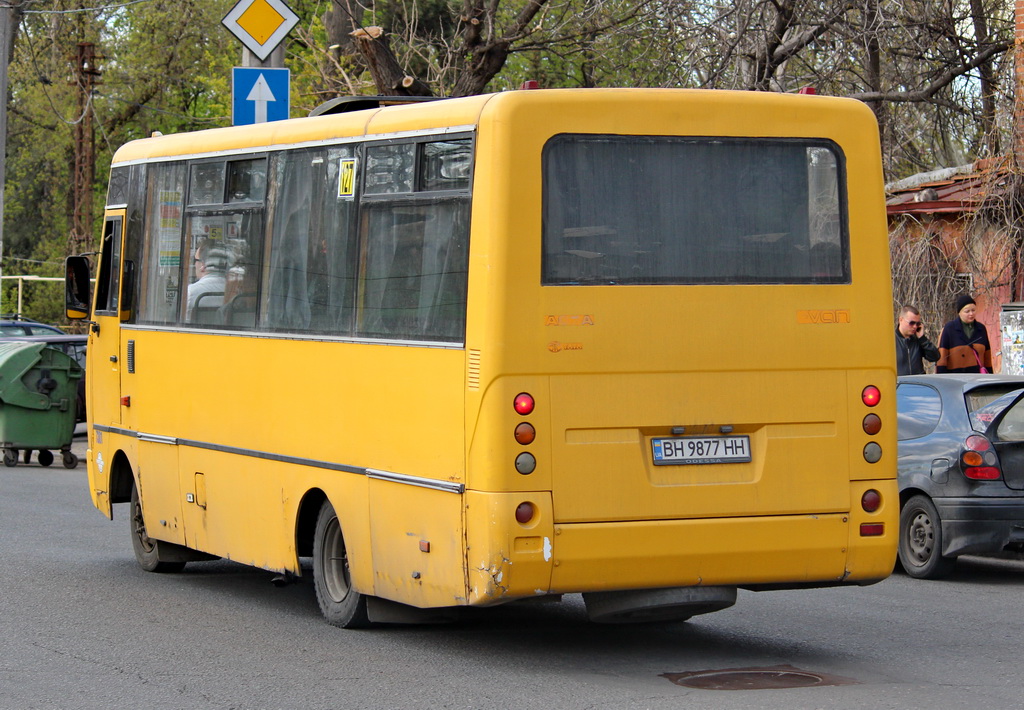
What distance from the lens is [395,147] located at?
832cm

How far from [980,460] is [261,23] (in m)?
8.38

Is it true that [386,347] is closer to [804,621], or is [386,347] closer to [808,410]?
[808,410]

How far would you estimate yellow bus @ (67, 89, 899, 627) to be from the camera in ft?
24.3

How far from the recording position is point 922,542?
11820 millimetres

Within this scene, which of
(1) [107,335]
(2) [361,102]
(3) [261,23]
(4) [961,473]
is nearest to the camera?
(2) [361,102]

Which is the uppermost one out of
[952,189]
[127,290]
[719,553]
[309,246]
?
[952,189]

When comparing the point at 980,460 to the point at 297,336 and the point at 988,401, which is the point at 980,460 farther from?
the point at 297,336

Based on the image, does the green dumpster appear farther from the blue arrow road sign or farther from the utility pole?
the utility pole

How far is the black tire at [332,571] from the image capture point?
8.91 metres

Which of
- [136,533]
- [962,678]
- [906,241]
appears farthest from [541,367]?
[906,241]

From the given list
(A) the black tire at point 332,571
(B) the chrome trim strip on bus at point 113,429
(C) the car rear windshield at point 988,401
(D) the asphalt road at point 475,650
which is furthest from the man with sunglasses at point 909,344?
(A) the black tire at point 332,571

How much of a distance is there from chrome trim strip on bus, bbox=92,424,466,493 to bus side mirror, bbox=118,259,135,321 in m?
0.84

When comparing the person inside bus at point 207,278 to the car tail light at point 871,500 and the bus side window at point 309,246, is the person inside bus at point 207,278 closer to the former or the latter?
the bus side window at point 309,246

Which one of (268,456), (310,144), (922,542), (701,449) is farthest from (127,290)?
(922,542)
